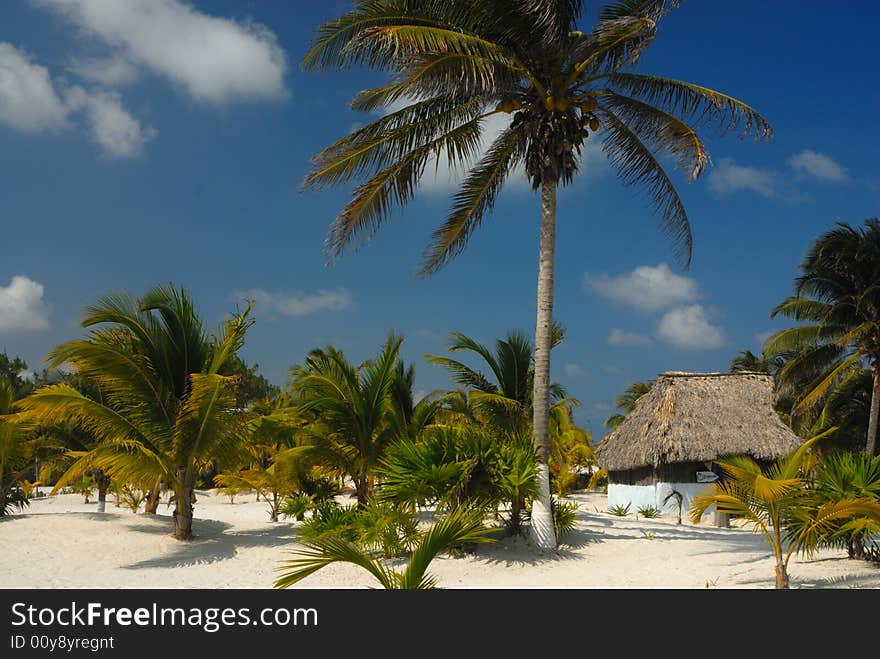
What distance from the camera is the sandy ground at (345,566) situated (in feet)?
31.0

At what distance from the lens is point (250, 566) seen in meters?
10.9

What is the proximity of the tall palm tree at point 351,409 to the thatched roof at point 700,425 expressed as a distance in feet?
31.1

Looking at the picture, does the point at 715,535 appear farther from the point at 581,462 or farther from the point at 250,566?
the point at 581,462

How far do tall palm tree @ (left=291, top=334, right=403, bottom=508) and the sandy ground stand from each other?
197 cm

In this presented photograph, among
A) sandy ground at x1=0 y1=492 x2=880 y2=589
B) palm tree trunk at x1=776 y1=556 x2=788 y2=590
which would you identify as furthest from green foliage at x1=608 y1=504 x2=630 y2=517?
palm tree trunk at x1=776 y1=556 x2=788 y2=590

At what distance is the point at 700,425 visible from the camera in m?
20.0

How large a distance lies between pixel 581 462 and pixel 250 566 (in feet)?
77.8

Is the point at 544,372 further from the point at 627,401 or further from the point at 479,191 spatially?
the point at 627,401

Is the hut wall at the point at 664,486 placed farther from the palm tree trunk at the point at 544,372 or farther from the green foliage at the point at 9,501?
the green foliage at the point at 9,501

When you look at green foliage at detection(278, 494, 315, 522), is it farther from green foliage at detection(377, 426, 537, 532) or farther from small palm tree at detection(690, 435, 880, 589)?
small palm tree at detection(690, 435, 880, 589)

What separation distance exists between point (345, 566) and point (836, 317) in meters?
19.2

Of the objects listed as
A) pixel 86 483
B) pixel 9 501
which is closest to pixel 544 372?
pixel 9 501

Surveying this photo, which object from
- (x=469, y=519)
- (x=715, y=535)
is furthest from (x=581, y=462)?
(x=469, y=519)

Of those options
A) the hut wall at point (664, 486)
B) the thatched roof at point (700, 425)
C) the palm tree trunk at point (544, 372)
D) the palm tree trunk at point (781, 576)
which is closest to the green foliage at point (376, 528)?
the palm tree trunk at point (544, 372)
